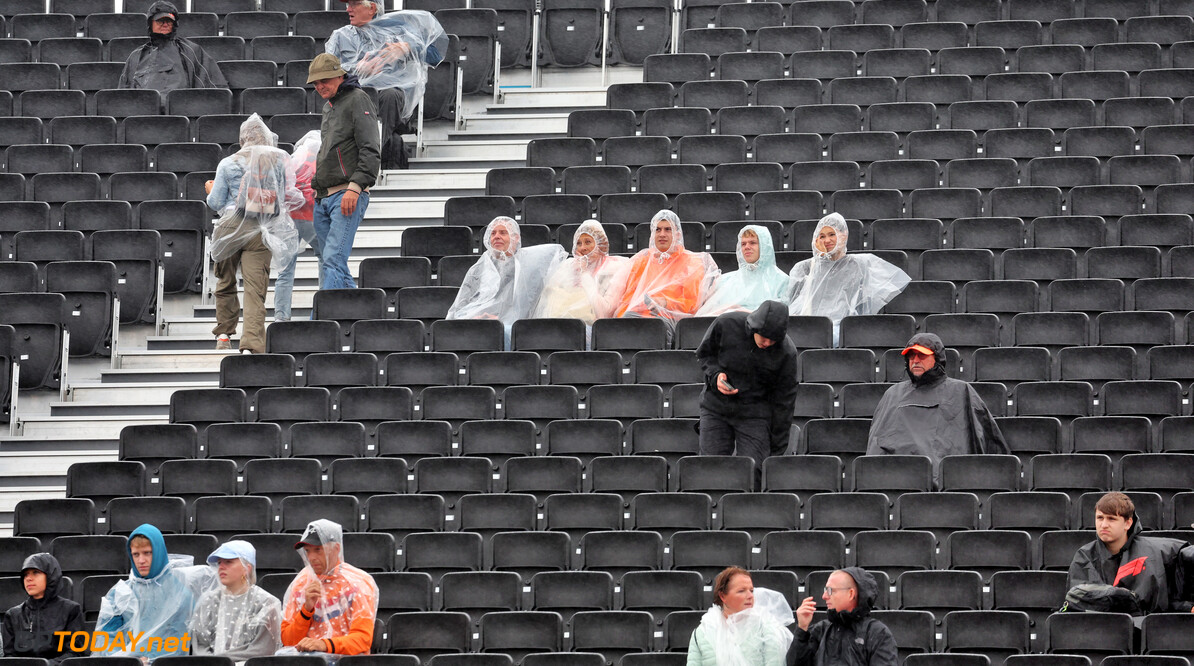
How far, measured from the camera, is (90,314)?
9367 millimetres

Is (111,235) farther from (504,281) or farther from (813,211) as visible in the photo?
(813,211)

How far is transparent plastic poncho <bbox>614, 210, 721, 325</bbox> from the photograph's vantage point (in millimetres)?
8953

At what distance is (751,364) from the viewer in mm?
7602

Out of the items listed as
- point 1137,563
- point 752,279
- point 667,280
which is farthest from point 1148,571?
point 667,280

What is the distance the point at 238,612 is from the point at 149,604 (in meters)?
0.49

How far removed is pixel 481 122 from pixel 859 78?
9.23 ft

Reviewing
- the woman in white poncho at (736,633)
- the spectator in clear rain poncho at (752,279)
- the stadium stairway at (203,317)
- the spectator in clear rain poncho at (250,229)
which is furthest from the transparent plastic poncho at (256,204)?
the woman in white poncho at (736,633)

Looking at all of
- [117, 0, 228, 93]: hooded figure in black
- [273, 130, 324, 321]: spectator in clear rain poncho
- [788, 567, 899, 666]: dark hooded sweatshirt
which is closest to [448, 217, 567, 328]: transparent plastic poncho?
[273, 130, 324, 321]: spectator in clear rain poncho

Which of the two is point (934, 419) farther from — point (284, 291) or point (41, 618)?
point (41, 618)

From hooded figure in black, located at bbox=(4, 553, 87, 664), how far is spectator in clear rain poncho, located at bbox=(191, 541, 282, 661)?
0.69 meters

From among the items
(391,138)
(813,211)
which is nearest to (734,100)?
(813,211)

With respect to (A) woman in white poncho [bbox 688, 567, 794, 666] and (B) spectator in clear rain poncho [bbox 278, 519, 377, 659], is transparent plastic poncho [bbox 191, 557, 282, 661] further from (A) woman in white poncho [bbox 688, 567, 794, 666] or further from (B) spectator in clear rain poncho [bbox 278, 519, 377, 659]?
(A) woman in white poncho [bbox 688, 567, 794, 666]

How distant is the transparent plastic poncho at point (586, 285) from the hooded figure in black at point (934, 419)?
2023 mm

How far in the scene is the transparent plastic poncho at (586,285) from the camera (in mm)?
9031
